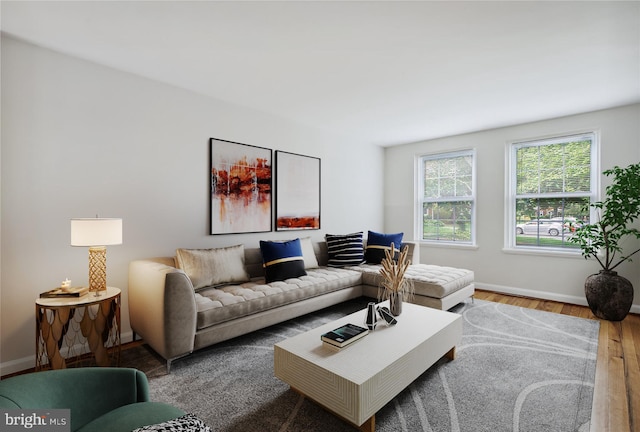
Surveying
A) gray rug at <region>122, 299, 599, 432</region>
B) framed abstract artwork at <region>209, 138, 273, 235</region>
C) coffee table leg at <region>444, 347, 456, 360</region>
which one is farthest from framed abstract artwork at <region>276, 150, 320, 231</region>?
coffee table leg at <region>444, 347, 456, 360</region>

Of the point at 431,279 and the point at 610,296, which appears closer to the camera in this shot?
the point at 610,296

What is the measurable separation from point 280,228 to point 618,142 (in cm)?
428

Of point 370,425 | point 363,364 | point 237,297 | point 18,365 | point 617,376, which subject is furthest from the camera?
point 237,297

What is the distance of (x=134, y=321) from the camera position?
2.77m

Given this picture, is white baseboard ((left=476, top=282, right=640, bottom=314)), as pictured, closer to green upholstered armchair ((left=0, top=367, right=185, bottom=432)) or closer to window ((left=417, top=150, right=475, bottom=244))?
window ((left=417, top=150, right=475, bottom=244))

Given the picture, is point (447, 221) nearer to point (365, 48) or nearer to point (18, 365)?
point (365, 48)

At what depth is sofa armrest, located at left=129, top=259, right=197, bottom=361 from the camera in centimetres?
225

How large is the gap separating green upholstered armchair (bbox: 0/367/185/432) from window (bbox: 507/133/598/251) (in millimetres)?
4690

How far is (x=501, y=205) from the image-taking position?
15.2ft

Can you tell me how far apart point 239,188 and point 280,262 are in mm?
1037

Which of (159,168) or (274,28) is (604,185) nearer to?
(274,28)

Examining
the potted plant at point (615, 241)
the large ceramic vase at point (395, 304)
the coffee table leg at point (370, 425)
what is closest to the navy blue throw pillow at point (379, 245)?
the large ceramic vase at point (395, 304)

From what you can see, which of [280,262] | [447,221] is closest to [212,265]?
[280,262]

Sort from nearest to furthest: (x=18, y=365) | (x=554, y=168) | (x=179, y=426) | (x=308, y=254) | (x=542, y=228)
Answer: (x=179, y=426), (x=18, y=365), (x=308, y=254), (x=554, y=168), (x=542, y=228)
